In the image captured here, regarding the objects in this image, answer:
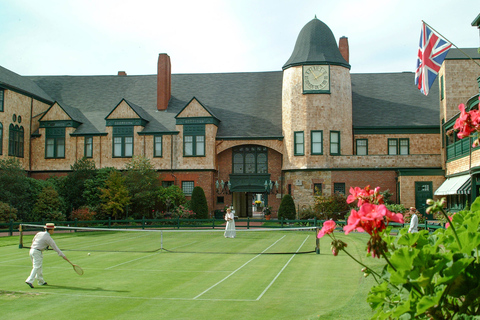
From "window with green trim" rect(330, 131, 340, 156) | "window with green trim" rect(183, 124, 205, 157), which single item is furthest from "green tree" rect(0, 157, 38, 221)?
"window with green trim" rect(330, 131, 340, 156)

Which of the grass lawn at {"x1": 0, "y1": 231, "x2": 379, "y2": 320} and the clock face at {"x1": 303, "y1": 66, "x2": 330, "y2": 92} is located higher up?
the clock face at {"x1": 303, "y1": 66, "x2": 330, "y2": 92}

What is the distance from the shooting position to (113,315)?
36.0 ft

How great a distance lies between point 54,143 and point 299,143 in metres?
22.8

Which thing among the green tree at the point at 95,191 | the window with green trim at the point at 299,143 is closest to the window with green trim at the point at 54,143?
the green tree at the point at 95,191

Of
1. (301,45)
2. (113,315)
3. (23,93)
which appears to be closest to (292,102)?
(301,45)

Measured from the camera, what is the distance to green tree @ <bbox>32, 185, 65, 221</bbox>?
37.2 meters

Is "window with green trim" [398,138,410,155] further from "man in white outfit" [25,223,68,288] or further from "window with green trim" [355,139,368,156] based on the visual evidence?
"man in white outfit" [25,223,68,288]

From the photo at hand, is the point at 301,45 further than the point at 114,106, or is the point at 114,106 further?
the point at 114,106

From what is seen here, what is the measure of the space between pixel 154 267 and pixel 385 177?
1100 inches

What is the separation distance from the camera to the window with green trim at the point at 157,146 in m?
45.4

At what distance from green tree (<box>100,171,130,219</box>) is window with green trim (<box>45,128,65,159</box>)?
27.2 ft

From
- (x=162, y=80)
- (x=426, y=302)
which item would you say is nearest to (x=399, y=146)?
(x=162, y=80)

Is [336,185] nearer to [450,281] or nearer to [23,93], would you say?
[23,93]

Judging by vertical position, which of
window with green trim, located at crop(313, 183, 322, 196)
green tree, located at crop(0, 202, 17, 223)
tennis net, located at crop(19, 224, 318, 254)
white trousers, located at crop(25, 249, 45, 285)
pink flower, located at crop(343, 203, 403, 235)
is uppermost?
window with green trim, located at crop(313, 183, 322, 196)
